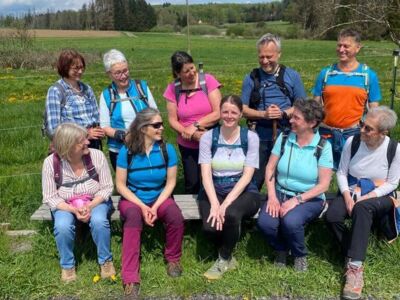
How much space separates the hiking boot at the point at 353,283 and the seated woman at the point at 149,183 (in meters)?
1.36

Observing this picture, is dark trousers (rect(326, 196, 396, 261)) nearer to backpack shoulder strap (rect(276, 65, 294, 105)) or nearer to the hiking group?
the hiking group

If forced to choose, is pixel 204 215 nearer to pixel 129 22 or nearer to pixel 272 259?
pixel 272 259

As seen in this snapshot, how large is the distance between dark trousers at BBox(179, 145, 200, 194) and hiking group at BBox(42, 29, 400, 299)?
1.60ft

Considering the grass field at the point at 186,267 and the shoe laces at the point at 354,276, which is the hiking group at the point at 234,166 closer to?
the shoe laces at the point at 354,276

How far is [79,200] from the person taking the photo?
4059 millimetres

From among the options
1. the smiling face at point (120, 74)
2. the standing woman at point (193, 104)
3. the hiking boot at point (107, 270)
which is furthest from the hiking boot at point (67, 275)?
the smiling face at point (120, 74)

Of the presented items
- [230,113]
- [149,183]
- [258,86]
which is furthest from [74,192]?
[258,86]

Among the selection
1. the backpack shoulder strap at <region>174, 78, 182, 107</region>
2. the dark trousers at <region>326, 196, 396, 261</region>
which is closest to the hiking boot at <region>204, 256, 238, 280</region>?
the dark trousers at <region>326, 196, 396, 261</region>

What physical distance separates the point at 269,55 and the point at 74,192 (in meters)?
2.16

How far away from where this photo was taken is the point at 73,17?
10050 cm

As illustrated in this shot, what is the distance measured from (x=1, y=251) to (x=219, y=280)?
2018 mm

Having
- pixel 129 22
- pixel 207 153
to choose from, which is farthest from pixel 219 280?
pixel 129 22

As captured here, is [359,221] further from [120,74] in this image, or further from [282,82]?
[120,74]

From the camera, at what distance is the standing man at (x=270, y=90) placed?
14.5 feet
